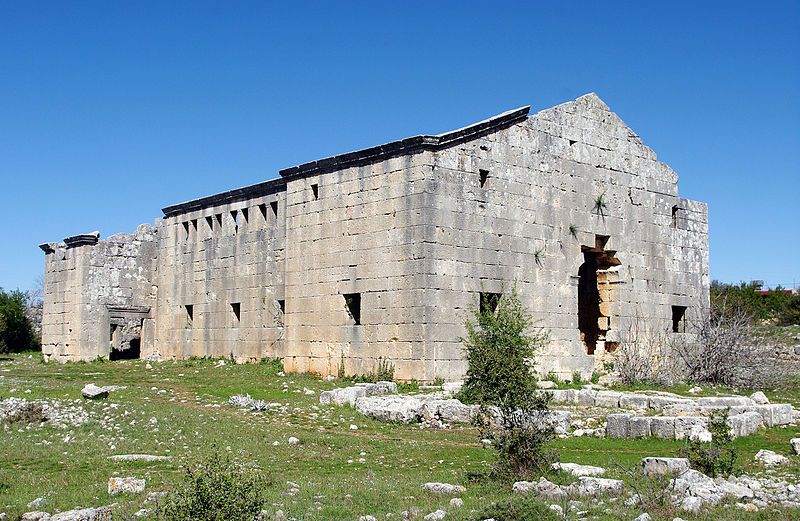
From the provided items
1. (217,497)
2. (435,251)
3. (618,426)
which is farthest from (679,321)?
(217,497)

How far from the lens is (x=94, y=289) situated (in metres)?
30.1

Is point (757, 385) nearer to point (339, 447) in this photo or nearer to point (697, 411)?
point (697, 411)

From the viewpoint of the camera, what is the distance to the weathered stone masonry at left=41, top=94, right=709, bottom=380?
1953cm

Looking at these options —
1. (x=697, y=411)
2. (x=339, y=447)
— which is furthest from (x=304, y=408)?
(x=697, y=411)

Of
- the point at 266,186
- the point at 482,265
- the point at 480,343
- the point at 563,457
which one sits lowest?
the point at 563,457

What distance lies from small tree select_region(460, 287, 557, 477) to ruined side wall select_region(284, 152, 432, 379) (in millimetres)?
6800

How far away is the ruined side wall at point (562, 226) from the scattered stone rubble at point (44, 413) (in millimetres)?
7711

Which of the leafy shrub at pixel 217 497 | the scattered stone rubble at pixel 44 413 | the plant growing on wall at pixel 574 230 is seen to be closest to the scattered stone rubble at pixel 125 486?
the leafy shrub at pixel 217 497

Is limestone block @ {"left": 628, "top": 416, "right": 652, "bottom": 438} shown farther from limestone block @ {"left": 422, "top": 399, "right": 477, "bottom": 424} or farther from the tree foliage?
the tree foliage

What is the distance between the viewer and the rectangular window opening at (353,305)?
21141 millimetres

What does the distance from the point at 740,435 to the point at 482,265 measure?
7625 millimetres

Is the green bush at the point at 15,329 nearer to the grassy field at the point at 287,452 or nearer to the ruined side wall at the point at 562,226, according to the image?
the grassy field at the point at 287,452

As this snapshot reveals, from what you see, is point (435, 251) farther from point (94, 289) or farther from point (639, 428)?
point (94, 289)

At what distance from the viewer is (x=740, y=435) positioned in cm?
1405
